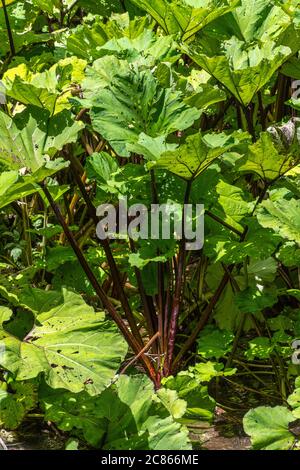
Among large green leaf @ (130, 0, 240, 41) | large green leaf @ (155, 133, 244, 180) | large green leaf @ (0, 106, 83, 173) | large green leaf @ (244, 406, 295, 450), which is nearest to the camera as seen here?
large green leaf @ (244, 406, 295, 450)

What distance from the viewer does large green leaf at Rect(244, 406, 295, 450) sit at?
5.95 ft

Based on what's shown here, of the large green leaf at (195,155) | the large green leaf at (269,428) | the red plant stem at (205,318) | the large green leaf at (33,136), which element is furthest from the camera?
the red plant stem at (205,318)

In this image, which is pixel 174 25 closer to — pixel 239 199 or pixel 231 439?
pixel 239 199

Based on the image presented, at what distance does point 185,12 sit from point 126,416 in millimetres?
1103

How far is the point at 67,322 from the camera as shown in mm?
2021

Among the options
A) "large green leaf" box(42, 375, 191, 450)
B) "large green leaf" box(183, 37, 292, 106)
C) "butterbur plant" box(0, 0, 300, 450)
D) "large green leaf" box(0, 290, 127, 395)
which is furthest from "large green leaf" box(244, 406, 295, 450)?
"large green leaf" box(183, 37, 292, 106)

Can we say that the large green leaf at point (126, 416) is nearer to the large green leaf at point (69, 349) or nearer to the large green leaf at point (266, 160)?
the large green leaf at point (69, 349)

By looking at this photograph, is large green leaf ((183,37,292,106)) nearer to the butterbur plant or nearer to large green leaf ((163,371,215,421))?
the butterbur plant

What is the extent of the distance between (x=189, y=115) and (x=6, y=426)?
83cm

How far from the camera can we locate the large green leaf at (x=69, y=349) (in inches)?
72.9

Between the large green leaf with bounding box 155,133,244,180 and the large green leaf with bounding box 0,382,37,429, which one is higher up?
the large green leaf with bounding box 155,133,244,180

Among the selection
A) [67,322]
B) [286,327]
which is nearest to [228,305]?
[286,327]

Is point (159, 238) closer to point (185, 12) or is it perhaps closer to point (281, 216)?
point (281, 216)

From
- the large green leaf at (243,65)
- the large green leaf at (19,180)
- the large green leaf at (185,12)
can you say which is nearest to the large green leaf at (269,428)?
the large green leaf at (19,180)
